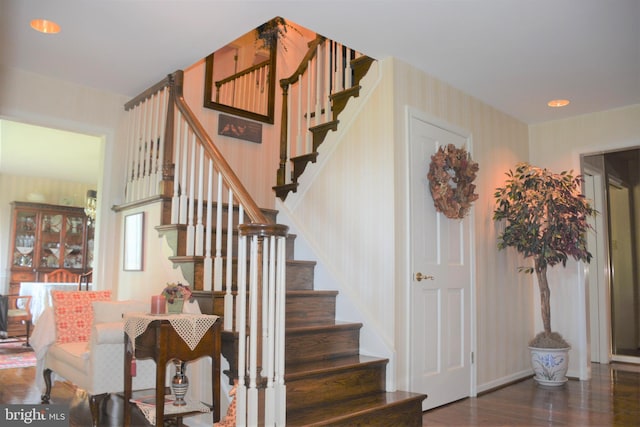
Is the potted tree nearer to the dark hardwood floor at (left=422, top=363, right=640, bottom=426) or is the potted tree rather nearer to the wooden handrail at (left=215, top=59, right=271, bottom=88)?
the dark hardwood floor at (left=422, top=363, right=640, bottom=426)

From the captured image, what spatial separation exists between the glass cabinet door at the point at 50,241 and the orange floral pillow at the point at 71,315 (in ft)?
18.4

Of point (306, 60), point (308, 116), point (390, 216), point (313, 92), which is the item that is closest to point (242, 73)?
point (306, 60)

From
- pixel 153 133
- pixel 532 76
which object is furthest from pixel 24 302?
pixel 532 76

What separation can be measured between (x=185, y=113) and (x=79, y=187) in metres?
6.73

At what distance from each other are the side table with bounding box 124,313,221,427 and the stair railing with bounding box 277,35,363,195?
185cm

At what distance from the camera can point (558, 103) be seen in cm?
486

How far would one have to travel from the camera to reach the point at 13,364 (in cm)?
542

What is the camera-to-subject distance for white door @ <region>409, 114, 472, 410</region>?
3.78 m

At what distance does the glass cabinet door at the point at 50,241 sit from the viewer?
29.3 ft

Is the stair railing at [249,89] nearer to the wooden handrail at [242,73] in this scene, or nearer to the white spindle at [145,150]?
the wooden handrail at [242,73]

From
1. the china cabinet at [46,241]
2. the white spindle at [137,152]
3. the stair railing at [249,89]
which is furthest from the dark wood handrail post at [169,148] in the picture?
the china cabinet at [46,241]

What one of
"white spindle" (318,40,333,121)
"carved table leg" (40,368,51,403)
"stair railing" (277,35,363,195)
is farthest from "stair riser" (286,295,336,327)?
"carved table leg" (40,368,51,403)

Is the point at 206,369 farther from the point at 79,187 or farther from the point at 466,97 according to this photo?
the point at 79,187

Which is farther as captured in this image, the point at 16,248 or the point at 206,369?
the point at 16,248
